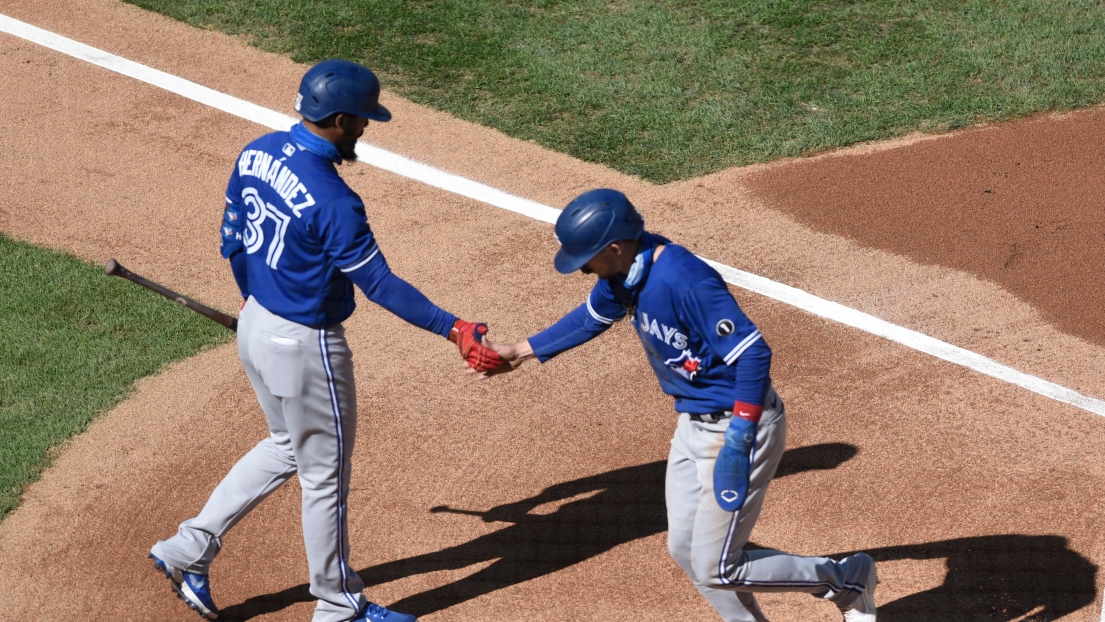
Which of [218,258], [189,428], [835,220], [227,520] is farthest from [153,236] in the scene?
[835,220]

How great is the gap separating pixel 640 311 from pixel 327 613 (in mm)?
1878

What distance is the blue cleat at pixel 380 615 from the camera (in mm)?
4836

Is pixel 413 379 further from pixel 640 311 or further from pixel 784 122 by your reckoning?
pixel 784 122

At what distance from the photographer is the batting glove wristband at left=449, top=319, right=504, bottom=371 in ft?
15.5

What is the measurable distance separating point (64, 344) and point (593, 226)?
4.03 meters

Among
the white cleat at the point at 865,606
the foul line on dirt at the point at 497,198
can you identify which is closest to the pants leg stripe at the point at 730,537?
the white cleat at the point at 865,606

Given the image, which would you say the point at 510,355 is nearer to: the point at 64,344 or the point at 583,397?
the point at 583,397


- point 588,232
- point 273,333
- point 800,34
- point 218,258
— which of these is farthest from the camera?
point 800,34

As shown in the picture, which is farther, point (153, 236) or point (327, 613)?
point (153, 236)

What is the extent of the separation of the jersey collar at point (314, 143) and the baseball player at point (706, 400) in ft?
3.33

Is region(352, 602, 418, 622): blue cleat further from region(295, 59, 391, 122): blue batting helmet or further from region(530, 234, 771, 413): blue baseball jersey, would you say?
region(295, 59, 391, 122): blue batting helmet

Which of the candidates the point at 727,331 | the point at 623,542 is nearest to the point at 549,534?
the point at 623,542

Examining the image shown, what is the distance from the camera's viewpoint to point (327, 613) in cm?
484

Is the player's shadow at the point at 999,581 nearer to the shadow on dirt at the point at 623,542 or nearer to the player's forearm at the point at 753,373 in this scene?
the shadow on dirt at the point at 623,542
